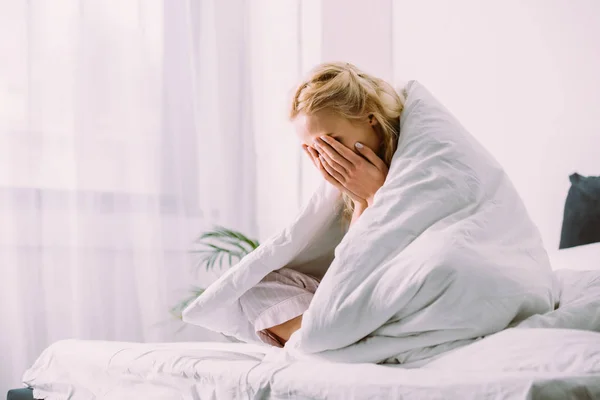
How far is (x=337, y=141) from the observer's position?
1.26 metres

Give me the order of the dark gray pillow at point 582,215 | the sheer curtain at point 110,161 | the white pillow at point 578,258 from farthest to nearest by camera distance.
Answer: the sheer curtain at point 110,161 → the dark gray pillow at point 582,215 → the white pillow at point 578,258

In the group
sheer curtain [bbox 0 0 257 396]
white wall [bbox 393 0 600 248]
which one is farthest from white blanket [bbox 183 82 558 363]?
sheer curtain [bbox 0 0 257 396]

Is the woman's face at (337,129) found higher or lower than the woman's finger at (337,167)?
higher

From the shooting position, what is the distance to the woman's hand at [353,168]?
4.06 feet

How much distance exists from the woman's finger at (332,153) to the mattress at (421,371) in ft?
1.12

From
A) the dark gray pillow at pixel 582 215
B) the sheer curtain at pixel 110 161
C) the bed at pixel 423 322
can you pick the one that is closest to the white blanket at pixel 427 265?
the bed at pixel 423 322

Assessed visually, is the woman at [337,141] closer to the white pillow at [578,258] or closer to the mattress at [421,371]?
the mattress at [421,371]

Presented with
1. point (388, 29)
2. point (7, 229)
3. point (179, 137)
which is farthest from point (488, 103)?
point (7, 229)

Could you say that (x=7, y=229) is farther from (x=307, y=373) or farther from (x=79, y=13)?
(x=307, y=373)

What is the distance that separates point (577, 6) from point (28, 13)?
1.79 metres

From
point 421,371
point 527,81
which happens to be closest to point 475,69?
point 527,81

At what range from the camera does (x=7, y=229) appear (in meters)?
2.38

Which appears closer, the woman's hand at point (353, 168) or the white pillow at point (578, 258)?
the woman's hand at point (353, 168)

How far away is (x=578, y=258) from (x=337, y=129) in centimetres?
74
